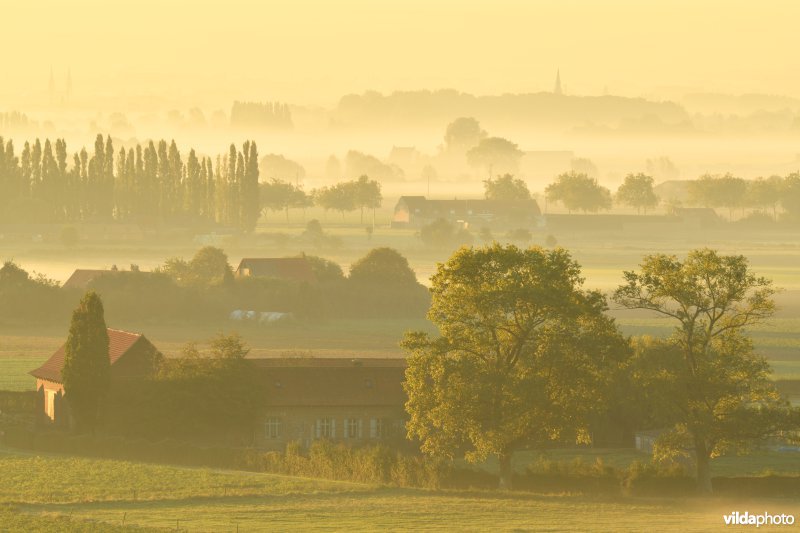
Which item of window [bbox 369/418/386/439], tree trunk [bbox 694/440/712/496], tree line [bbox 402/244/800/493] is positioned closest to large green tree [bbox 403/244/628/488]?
tree line [bbox 402/244/800/493]

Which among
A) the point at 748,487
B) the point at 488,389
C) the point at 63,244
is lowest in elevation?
the point at 748,487

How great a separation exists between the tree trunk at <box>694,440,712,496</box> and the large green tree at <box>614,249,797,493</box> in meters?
0.04

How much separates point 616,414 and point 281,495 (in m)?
21.2

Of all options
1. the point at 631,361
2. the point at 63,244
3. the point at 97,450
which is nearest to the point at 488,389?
the point at 631,361

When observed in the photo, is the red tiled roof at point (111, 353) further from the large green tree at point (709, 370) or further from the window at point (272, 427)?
the large green tree at point (709, 370)

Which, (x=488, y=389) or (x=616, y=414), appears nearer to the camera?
(x=488, y=389)

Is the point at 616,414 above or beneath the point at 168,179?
beneath

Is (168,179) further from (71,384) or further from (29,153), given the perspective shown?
(71,384)

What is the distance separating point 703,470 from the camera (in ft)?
188

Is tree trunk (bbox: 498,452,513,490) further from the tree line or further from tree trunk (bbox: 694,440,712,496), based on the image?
tree trunk (bbox: 694,440,712,496)

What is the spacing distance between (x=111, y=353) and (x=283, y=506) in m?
25.0

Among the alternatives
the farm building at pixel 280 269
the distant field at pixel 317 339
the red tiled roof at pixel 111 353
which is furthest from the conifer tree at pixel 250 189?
the red tiled roof at pixel 111 353

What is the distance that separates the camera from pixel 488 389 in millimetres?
58500

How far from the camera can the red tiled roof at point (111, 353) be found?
73.4 meters
